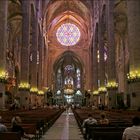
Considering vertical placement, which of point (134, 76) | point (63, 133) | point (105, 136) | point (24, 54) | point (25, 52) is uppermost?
point (25, 52)

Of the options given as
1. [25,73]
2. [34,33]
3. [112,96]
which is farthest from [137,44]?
[34,33]

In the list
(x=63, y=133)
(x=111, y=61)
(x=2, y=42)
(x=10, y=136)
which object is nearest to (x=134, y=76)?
(x=111, y=61)

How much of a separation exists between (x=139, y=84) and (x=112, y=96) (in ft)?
31.4

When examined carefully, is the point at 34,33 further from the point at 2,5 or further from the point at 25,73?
the point at 2,5

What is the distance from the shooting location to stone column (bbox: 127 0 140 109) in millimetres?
26000

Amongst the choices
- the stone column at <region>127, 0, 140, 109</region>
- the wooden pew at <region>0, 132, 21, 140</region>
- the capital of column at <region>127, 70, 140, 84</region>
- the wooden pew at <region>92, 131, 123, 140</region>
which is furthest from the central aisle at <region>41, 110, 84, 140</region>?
the capital of column at <region>127, 70, 140, 84</region>

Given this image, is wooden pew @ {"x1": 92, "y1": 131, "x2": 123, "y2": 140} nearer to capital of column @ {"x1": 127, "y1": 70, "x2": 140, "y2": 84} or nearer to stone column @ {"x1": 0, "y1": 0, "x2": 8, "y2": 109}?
capital of column @ {"x1": 127, "y1": 70, "x2": 140, "y2": 84}

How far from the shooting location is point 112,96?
35.2m

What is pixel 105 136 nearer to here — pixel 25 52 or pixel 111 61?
pixel 111 61

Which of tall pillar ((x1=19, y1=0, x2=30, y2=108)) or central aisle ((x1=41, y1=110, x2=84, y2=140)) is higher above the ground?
tall pillar ((x1=19, y1=0, x2=30, y2=108))

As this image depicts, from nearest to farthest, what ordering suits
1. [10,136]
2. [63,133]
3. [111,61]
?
[10,136] → [63,133] → [111,61]

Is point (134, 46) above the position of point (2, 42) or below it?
below

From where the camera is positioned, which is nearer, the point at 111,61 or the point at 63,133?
the point at 63,133

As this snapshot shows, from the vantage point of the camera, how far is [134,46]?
2692cm
